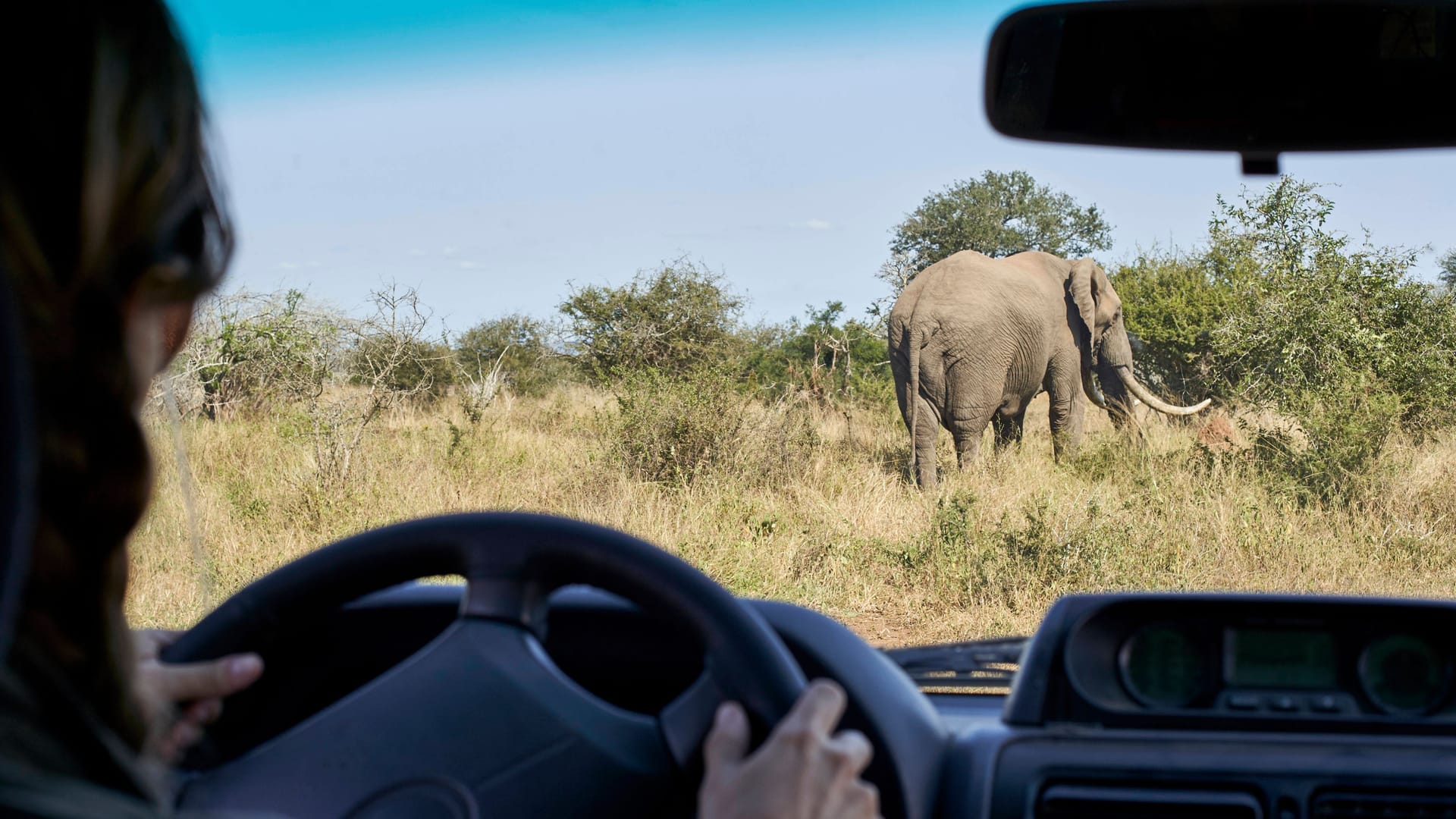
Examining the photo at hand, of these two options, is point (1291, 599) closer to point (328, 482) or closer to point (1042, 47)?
point (1042, 47)

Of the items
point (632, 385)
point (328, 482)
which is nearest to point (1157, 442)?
point (632, 385)

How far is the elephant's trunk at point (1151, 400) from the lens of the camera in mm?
10328

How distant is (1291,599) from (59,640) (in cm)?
146

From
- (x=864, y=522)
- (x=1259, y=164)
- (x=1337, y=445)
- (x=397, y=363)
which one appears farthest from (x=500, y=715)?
(x=397, y=363)

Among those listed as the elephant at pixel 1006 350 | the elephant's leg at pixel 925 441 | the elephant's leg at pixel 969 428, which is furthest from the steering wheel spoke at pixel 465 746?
the elephant's leg at pixel 969 428

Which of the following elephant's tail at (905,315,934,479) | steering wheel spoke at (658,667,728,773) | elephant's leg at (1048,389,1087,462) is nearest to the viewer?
→ steering wheel spoke at (658,667,728,773)

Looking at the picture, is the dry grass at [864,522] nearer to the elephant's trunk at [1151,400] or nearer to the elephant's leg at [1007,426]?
the elephant's trunk at [1151,400]

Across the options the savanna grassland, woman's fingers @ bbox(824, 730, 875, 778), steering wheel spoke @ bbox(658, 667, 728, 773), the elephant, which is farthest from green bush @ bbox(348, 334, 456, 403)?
woman's fingers @ bbox(824, 730, 875, 778)

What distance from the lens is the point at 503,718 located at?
1268 millimetres

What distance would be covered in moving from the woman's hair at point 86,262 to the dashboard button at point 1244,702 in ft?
4.38

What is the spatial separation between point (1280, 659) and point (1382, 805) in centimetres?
23

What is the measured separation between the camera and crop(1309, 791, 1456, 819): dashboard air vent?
4.76 ft

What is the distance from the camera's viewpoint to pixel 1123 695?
5.35ft

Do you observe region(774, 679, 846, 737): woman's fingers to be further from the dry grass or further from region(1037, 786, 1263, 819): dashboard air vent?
the dry grass
